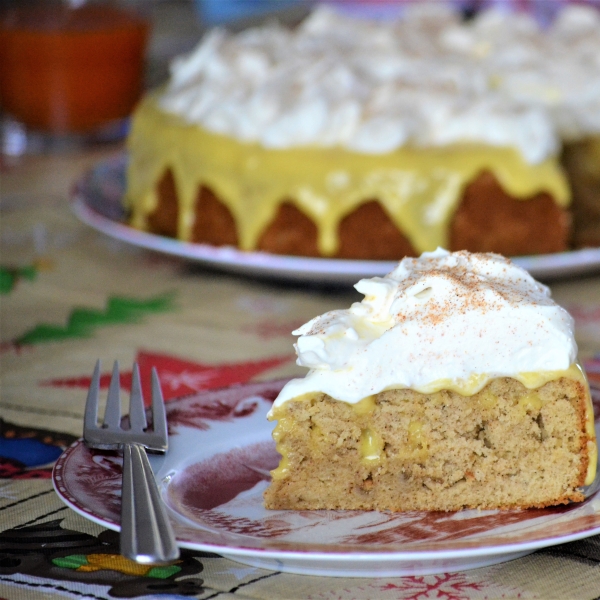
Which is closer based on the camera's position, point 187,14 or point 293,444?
point 293,444

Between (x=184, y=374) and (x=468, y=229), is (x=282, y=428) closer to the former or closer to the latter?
(x=184, y=374)

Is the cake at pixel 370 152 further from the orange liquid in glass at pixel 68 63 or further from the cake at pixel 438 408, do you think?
the cake at pixel 438 408

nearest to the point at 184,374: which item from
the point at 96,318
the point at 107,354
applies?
the point at 107,354

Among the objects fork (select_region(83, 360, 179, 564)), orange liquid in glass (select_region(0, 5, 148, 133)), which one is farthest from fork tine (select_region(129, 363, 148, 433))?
orange liquid in glass (select_region(0, 5, 148, 133))

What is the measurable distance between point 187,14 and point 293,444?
4678 millimetres

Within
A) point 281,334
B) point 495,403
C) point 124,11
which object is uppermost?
point 124,11

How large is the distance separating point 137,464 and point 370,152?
47.0 inches

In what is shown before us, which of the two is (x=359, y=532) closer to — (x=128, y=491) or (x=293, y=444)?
(x=293, y=444)

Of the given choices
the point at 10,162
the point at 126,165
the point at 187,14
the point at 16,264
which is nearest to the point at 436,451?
the point at 16,264

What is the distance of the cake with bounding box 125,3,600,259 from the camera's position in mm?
2193

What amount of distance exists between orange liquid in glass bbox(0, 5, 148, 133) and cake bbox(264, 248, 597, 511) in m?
2.29

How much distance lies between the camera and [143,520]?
1.01m

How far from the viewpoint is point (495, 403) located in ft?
4.08

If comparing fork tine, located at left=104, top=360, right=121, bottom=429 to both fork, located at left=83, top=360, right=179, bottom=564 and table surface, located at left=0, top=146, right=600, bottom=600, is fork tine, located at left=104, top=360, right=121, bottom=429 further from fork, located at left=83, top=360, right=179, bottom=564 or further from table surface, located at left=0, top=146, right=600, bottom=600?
table surface, located at left=0, top=146, right=600, bottom=600
